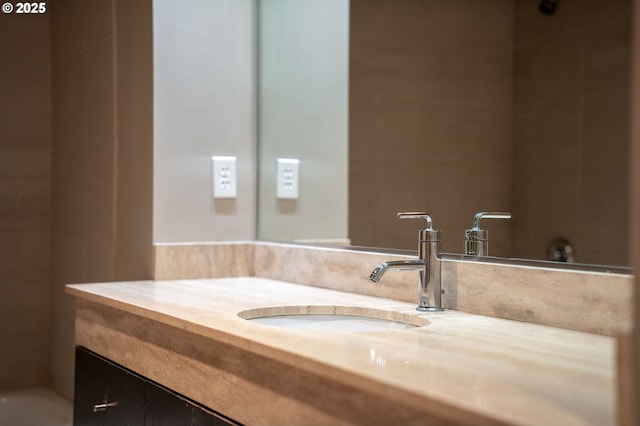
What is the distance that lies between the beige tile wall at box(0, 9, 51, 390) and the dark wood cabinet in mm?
1272

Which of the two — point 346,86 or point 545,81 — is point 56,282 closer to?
point 346,86

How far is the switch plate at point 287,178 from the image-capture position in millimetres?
2352

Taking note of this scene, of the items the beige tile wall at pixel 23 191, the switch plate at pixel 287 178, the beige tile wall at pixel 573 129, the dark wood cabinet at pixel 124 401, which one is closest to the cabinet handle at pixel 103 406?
the dark wood cabinet at pixel 124 401

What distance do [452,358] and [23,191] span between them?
8.24 ft

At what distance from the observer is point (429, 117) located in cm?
172

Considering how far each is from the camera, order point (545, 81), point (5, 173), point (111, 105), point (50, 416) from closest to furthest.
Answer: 1. point (545, 81)
2. point (111, 105)
3. point (50, 416)
4. point (5, 173)

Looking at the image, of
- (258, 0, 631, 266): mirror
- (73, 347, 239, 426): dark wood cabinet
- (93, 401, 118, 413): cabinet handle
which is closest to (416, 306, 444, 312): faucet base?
(258, 0, 631, 266): mirror

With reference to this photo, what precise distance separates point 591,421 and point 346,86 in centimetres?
145

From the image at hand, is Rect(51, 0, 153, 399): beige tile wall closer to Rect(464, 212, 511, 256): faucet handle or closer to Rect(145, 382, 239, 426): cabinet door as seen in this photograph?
Rect(145, 382, 239, 426): cabinet door

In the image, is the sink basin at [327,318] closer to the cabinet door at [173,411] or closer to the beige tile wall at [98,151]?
the cabinet door at [173,411]

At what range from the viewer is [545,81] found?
1428 mm

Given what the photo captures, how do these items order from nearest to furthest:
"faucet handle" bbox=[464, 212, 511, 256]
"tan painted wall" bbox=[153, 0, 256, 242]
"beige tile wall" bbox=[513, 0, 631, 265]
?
"beige tile wall" bbox=[513, 0, 631, 265] < "faucet handle" bbox=[464, 212, 511, 256] < "tan painted wall" bbox=[153, 0, 256, 242]

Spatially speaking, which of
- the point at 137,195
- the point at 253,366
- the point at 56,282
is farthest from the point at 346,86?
the point at 56,282

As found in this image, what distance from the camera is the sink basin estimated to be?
1.61 m
